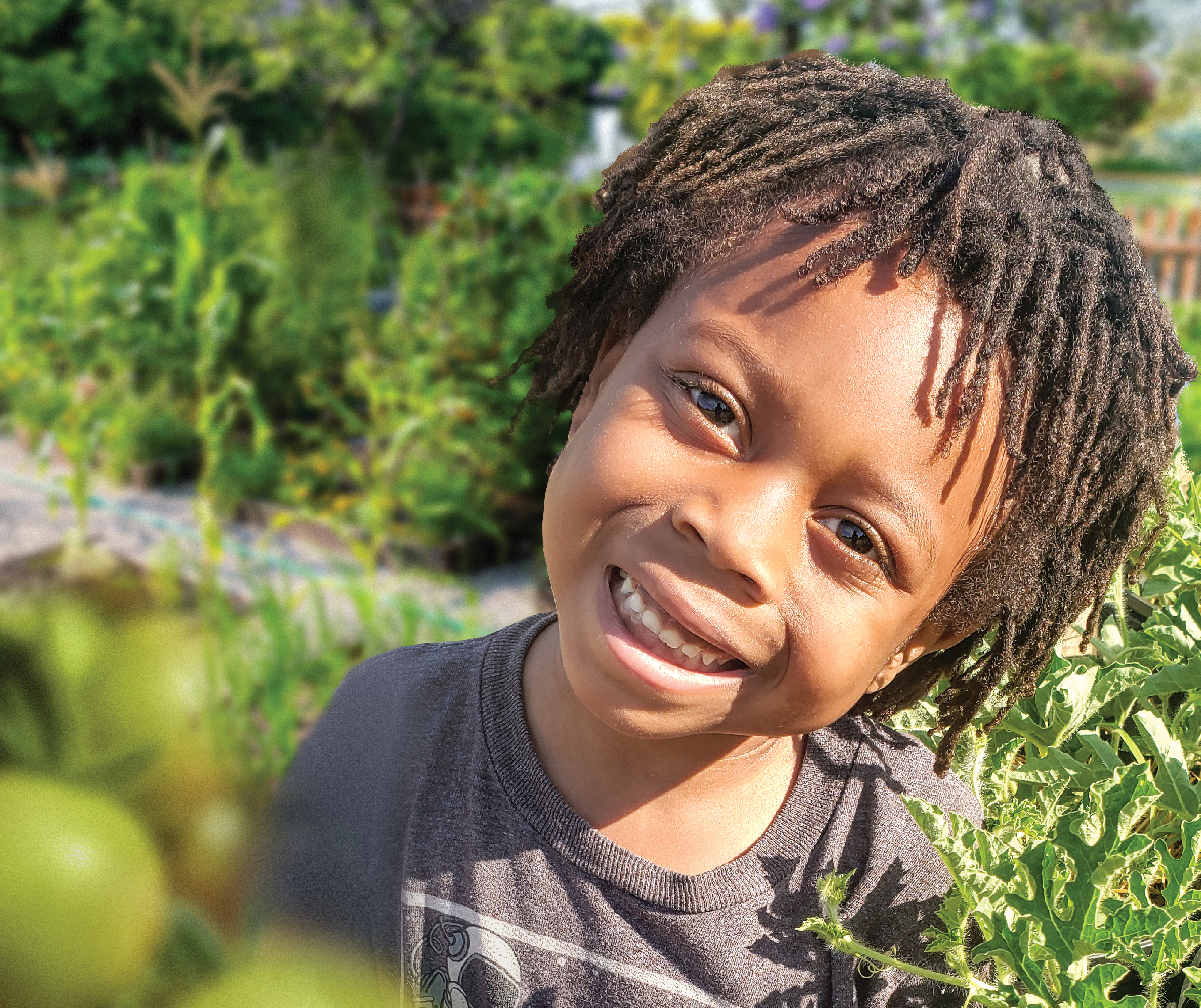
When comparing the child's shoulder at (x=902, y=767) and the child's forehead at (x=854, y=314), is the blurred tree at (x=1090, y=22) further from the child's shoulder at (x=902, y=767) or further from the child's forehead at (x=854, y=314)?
the child's forehead at (x=854, y=314)

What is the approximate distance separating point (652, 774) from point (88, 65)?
9.80 meters

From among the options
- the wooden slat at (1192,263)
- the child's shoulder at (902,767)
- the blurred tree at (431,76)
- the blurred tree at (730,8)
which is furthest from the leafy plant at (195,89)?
the wooden slat at (1192,263)

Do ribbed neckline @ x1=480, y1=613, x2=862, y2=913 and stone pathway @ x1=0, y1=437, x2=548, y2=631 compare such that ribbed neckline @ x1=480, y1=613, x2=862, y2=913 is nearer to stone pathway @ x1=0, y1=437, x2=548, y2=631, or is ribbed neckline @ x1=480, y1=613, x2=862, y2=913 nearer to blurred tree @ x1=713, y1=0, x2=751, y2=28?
stone pathway @ x1=0, y1=437, x2=548, y2=631

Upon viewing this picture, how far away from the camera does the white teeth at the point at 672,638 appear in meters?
0.93

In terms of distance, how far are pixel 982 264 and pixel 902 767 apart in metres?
0.55

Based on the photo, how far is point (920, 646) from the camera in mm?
1097

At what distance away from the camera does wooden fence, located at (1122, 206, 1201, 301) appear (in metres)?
9.09

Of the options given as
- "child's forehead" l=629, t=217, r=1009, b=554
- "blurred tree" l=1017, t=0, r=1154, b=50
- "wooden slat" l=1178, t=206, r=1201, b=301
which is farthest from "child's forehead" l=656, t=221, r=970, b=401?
"blurred tree" l=1017, t=0, r=1154, b=50

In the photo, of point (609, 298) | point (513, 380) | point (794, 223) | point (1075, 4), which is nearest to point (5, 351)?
point (513, 380)

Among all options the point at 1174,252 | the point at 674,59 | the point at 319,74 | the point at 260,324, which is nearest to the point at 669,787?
the point at 260,324

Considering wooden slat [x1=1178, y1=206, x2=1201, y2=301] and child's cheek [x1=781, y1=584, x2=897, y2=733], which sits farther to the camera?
wooden slat [x1=1178, y1=206, x2=1201, y2=301]

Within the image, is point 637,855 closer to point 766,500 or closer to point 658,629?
point 658,629

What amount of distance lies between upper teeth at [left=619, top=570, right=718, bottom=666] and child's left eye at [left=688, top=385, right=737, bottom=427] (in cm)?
15

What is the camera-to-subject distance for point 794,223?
92 cm
